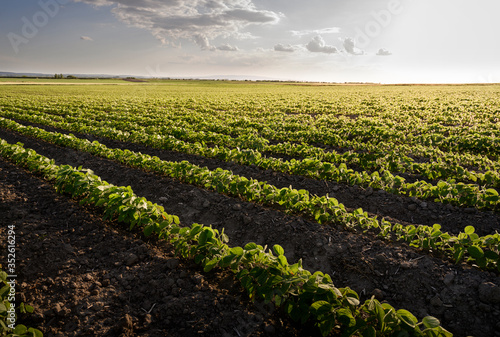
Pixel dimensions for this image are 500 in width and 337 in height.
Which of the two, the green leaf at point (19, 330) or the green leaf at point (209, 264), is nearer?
the green leaf at point (19, 330)

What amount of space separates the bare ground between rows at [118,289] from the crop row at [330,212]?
77.5 inches

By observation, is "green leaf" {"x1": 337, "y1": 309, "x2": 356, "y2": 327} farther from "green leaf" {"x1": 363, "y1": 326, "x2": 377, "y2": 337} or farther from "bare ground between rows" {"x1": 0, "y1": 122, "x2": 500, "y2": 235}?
"bare ground between rows" {"x1": 0, "y1": 122, "x2": 500, "y2": 235}

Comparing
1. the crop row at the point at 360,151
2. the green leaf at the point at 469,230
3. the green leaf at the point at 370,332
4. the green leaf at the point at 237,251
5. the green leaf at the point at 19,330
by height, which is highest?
the crop row at the point at 360,151

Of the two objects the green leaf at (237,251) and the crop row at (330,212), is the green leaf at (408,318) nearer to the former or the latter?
the green leaf at (237,251)

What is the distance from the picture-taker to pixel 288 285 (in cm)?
283

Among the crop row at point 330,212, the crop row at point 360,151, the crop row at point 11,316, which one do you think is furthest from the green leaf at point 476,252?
the crop row at point 11,316

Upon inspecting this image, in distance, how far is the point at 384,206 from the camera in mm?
5910

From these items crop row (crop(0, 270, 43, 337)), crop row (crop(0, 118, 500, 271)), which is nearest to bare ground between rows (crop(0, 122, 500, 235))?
crop row (crop(0, 118, 500, 271))

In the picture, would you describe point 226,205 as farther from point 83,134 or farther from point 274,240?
point 83,134

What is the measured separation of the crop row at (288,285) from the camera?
2443mm

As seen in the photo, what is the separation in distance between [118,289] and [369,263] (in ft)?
10.8

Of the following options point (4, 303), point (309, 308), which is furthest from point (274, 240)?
point (4, 303)

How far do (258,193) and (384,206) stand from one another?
2699 mm

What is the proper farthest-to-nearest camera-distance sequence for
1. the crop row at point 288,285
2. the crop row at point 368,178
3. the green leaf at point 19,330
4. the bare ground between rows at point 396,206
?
the crop row at point 368,178
the bare ground between rows at point 396,206
the green leaf at point 19,330
the crop row at point 288,285
